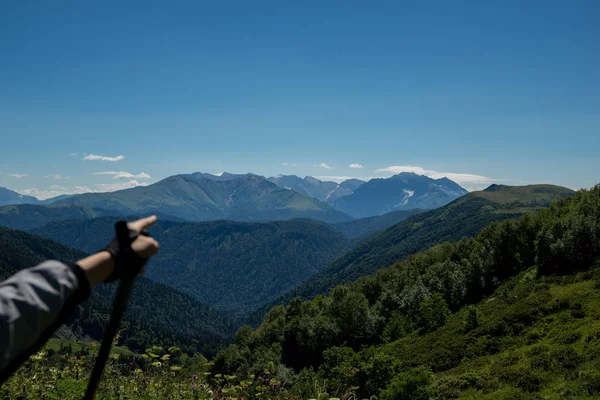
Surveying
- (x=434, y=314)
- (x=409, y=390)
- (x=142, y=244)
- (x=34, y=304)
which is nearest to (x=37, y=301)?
(x=34, y=304)

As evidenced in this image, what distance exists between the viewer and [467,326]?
4700 cm

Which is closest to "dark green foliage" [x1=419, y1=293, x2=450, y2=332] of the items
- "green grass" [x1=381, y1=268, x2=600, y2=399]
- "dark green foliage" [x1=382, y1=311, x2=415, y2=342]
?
"green grass" [x1=381, y1=268, x2=600, y2=399]

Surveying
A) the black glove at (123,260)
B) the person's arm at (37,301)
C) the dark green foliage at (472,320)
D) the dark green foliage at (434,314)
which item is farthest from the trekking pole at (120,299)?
the dark green foliage at (434,314)

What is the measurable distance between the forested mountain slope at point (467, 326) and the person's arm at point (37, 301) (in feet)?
15.9

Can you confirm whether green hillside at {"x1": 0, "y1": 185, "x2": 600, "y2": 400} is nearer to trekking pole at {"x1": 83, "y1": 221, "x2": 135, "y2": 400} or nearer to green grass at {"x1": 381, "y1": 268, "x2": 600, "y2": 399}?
green grass at {"x1": 381, "y1": 268, "x2": 600, "y2": 399}

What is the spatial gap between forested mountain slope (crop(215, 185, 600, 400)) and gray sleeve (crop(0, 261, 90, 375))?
4893 millimetres

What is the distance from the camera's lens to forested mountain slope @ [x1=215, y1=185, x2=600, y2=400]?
24.3 meters

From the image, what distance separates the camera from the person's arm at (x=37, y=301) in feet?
7.91

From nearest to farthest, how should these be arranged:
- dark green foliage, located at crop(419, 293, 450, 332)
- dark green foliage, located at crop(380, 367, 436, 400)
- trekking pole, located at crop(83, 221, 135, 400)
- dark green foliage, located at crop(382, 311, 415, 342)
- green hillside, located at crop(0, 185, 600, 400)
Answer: trekking pole, located at crop(83, 221, 135, 400)
green hillside, located at crop(0, 185, 600, 400)
dark green foliage, located at crop(380, 367, 436, 400)
dark green foliage, located at crop(419, 293, 450, 332)
dark green foliage, located at crop(382, 311, 415, 342)

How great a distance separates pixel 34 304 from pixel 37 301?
0.03 m

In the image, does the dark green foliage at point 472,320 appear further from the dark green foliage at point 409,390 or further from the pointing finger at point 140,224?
the pointing finger at point 140,224

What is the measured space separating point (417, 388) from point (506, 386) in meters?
11.3

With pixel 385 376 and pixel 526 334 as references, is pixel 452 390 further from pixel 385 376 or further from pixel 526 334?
pixel 526 334

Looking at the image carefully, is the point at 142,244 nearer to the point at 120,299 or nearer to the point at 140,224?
the point at 140,224
